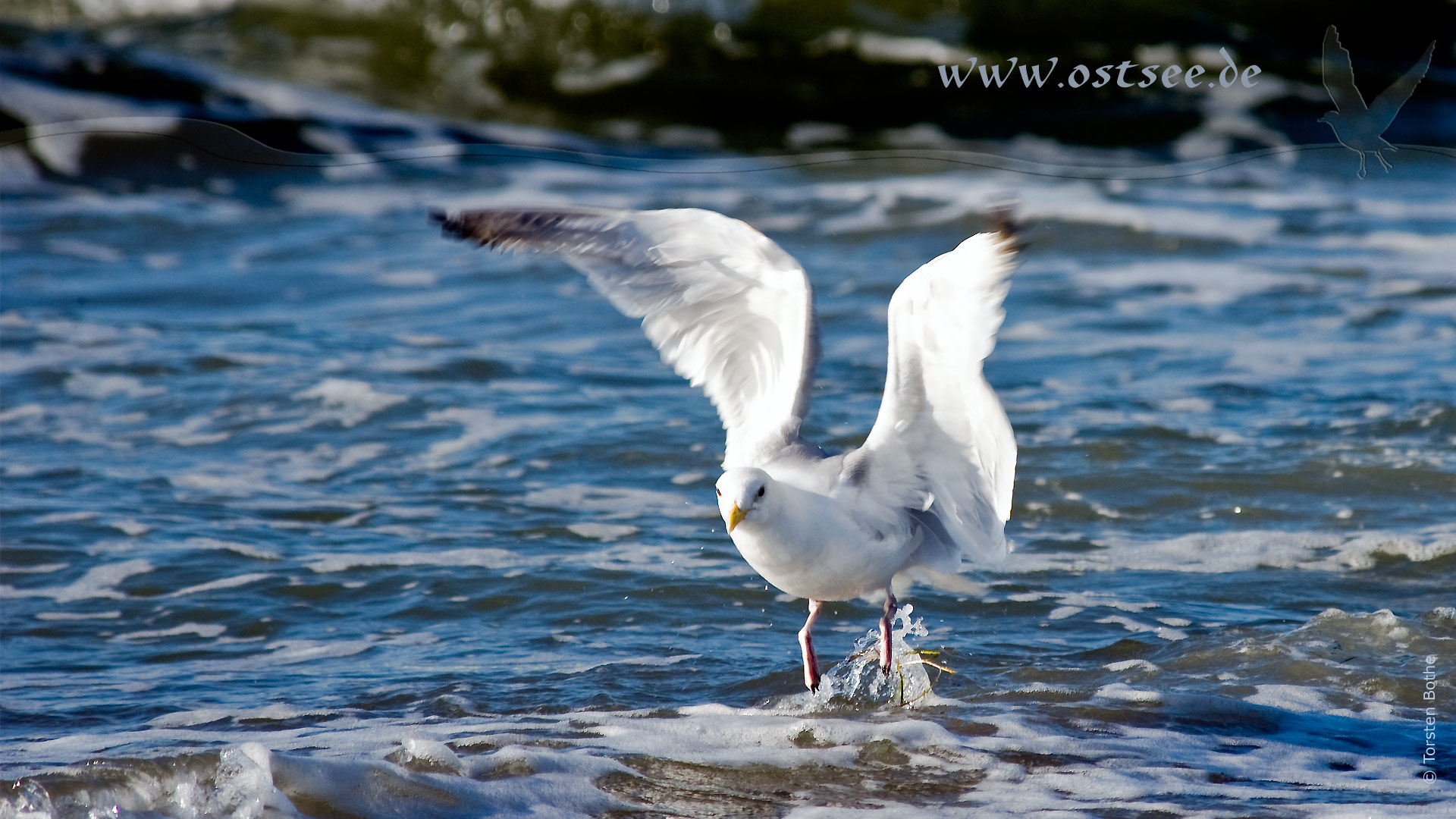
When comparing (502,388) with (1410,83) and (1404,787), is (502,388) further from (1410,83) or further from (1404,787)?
(1410,83)

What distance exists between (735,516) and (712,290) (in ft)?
3.80

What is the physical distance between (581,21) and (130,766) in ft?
39.9

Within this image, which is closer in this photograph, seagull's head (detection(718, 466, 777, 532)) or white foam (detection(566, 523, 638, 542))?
seagull's head (detection(718, 466, 777, 532))

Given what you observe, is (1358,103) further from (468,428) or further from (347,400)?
(347,400)

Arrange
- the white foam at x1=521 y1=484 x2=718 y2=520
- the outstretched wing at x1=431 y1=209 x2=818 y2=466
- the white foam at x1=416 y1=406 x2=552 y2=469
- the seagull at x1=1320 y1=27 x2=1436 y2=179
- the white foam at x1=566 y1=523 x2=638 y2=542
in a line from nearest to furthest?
the outstretched wing at x1=431 y1=209 x2=818 y2=466, the white foam at x1=566 y1=523 x2=638 y2=542, the white foam at x1=521 y1=484 x2=718 y2=520, the white foam at x1=416 y1=406 x2=552 y2=469, the seagull at x1=1320 y1=27 x2=1436 y2=179

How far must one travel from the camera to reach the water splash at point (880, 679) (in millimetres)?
4684

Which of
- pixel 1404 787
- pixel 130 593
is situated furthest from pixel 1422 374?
pixel 130 593

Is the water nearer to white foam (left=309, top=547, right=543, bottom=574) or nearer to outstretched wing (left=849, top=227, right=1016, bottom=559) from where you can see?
white foam (left=309, top=547, right=543, bottom=574)

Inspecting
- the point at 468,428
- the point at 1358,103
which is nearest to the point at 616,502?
the point at 468,428

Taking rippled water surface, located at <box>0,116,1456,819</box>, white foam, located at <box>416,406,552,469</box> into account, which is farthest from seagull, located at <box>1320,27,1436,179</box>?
white foam, located at <box>416,406,552,469</box>

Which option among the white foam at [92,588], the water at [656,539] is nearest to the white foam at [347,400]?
the water at [656,539]

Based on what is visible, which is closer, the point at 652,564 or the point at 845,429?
Answer: the point at 652,564

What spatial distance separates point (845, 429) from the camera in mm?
7266

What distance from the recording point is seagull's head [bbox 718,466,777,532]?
400 centimetres
